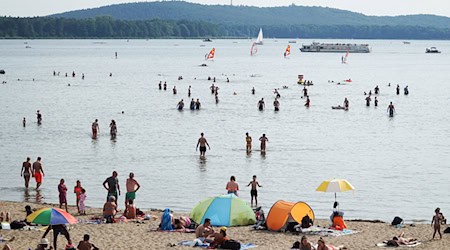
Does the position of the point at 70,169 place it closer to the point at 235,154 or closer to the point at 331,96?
the point at 235,154

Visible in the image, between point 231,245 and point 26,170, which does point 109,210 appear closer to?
point 231,245

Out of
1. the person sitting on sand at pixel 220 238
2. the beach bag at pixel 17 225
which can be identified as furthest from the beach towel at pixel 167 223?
the beach bag at pixel 17 225

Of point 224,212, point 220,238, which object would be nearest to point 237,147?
point 224,212

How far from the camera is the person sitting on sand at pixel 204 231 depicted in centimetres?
2159

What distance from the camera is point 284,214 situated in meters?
23.3

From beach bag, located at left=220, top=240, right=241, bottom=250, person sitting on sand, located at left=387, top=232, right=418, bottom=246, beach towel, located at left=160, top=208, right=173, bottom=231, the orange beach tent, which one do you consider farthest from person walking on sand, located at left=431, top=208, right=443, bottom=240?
beach towel, located at left=160, top=208, right=173, bottom=231

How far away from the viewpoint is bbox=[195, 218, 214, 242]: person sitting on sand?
21.6 m

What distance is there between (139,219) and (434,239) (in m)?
7.98

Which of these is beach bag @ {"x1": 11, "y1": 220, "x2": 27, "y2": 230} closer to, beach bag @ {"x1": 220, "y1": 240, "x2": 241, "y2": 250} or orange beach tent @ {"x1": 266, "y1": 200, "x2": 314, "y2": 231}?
beach bag @ {"x1": 220, "y1": 240, "x2": 241, "y2": 250}

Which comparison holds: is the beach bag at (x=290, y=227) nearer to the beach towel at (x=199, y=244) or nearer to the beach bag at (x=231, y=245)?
the beach towel at (x=199, y=244)

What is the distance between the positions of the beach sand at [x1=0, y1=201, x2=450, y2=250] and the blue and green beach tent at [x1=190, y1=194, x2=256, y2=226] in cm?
33

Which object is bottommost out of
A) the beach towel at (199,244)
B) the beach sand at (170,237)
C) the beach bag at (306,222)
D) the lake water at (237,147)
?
the lake water at (237,147)

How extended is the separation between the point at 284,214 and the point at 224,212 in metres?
1.70

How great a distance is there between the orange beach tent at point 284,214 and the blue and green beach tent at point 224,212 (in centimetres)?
87
